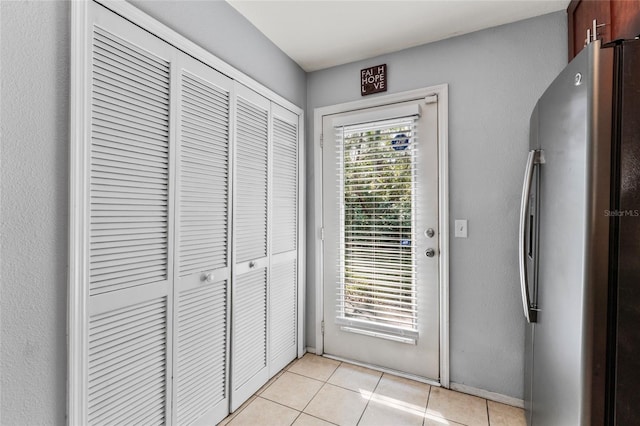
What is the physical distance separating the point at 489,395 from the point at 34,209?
2.51 meters

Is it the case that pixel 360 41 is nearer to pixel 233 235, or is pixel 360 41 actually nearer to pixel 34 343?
pixel 233 235

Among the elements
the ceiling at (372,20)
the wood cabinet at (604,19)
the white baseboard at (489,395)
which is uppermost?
the ceiling at (372,20)

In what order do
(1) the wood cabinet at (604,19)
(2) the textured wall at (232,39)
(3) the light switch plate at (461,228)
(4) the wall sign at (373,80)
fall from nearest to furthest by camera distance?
(1) the wood cabinet at (604,19) < (2) the textured wall at (232,39) < (3) the light switch plate at (461,228) < (4) the wall sign at (373,80)

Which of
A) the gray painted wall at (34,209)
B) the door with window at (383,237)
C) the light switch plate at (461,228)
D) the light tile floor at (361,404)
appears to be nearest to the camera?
the gray painted wall at (34,209)

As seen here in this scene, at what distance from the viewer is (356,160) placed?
233 cm

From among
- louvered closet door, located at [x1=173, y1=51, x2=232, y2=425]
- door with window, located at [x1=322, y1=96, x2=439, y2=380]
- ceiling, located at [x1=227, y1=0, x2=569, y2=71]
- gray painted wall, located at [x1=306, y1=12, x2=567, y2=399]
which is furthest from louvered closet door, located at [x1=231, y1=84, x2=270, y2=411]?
gray painted wall, located at [x1=306, y1=12, x2=567, y2=399]

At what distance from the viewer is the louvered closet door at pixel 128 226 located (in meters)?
1.16

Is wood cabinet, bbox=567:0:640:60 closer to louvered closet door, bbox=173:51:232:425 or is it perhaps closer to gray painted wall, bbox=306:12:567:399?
gray painted wall, bbox=306:12:567:399

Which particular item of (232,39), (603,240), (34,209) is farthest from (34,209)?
(603,240)

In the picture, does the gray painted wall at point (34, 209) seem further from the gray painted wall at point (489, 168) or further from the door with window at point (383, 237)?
the gray painted wall at point (489, 168)

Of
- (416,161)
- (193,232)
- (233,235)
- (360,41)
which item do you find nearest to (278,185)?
(233,235)

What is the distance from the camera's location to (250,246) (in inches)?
77.8

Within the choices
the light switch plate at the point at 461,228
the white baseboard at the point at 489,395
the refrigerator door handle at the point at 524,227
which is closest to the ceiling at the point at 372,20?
the refrigerator door handle at the point at 524,227

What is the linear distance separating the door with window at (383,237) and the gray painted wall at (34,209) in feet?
5.56
